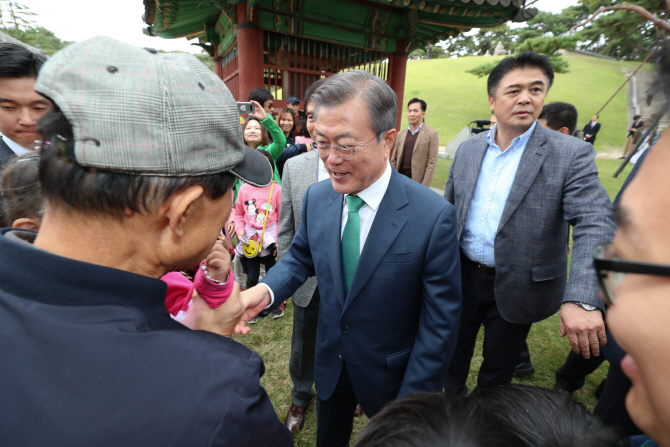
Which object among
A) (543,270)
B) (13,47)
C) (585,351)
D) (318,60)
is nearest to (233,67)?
(318,60)

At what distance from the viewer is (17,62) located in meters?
2.06

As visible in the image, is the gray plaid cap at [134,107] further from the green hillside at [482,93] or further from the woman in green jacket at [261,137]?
the green hillside at [482,93]

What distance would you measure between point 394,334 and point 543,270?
1.16 m

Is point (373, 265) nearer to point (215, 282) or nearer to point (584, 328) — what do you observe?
point (215, 282)

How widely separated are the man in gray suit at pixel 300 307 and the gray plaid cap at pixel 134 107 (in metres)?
1.79

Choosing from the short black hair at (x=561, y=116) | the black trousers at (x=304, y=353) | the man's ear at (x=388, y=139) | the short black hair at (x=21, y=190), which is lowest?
the black trousers at (x=304, y=353)

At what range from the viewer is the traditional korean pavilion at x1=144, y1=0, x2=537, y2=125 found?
218 inches

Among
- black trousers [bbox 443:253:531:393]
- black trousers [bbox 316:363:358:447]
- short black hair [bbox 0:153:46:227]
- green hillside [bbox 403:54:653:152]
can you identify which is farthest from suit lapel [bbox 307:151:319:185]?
green hillside [bbox 403:54:653:152]

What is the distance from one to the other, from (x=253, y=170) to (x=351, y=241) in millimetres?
832

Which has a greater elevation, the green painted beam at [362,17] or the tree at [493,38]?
the tree at [493,38]

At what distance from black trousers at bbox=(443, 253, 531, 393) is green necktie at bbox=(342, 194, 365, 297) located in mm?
1162

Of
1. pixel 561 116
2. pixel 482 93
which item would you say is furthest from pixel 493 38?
pixel 561 116

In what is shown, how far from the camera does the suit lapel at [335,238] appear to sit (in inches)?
65.2

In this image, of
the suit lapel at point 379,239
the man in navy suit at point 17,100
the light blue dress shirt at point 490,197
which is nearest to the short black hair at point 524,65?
the light blue dress shirt at point 490,197
